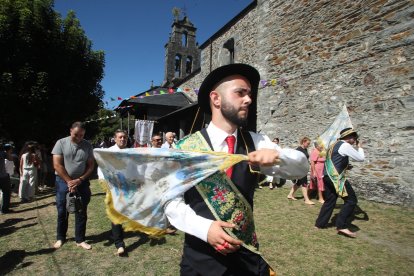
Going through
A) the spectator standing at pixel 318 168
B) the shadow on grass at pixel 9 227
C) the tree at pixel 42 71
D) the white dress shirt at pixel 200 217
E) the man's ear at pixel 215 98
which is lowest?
the shadow on grass at pixel 9 227

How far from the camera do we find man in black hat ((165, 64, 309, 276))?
1.59 metres

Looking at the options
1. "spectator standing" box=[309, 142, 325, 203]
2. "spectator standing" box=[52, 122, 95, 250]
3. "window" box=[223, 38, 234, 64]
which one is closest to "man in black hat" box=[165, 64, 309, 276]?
"spectator standing" box=[52, 122, 95, 250]

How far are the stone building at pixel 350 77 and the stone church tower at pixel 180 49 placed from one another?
20653 millimetres

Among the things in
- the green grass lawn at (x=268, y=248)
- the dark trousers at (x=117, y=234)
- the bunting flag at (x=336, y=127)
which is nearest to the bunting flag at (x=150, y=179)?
the green grass lawn at (x=268, y=248)

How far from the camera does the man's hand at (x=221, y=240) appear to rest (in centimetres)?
151

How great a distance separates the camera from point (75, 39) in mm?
13484

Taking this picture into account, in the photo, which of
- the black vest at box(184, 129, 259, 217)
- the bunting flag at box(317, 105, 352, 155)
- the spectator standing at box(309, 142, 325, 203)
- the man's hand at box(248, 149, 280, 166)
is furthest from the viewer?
the spectator standing at box(309, 142, 325, 203)

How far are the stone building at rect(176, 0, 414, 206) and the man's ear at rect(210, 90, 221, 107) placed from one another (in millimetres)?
6941

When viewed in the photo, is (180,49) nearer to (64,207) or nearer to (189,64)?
(189,64)

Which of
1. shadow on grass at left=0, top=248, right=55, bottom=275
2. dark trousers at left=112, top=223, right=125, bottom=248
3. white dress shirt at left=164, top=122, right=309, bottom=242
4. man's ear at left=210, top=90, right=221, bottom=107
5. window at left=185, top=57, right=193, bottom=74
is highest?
window at left=185, top=57, right=193, bottom=74

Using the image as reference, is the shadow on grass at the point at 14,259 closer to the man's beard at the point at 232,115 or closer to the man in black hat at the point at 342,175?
the man's beard at the point at 232,115

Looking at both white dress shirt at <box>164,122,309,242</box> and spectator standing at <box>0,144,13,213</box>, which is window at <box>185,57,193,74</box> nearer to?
spectator standing at <box>0,144,13,213</box>

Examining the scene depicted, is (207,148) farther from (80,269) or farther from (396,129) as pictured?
(396,129)

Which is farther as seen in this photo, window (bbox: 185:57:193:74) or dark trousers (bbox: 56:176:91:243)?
window (bbox: 185:57:193:74)
